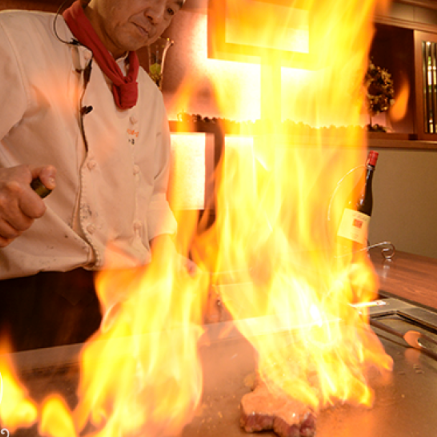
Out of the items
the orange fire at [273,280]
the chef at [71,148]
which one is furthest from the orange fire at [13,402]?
the chef at [71,148]

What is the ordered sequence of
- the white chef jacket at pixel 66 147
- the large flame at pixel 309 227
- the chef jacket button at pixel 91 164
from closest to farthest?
the large flame at pixel 309 227 < the white chef jacket at pixel 66 147 < the chef jacket button at pixel 91 164

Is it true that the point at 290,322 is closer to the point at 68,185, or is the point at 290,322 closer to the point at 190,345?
the point at 190,345

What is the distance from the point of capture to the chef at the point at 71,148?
1084 millimetres

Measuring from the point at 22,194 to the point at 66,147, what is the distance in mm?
586

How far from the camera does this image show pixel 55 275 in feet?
3.85

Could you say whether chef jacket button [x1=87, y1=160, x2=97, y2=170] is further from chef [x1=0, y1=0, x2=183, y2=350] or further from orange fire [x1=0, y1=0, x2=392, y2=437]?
orange fire [x1=0, y1=0, x2=392, y2=437]

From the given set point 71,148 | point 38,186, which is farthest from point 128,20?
point 38,186

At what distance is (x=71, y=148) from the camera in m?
1.15

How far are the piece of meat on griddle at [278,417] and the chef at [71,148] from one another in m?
0.75

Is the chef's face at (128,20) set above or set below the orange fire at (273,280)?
above

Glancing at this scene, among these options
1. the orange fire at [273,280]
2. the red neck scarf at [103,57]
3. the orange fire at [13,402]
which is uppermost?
the red neck scarf at [103,57]

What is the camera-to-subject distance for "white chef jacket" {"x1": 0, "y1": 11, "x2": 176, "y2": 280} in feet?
3.47

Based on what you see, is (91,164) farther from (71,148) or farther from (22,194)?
(22,194)

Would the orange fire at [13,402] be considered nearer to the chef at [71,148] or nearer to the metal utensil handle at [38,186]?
the metal utensil handle at [38,186]
